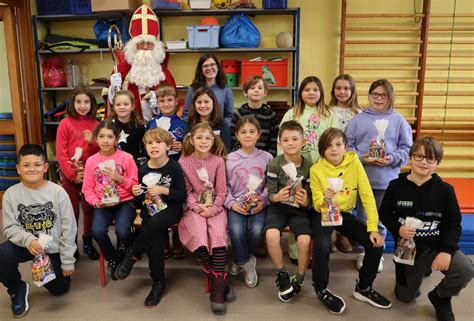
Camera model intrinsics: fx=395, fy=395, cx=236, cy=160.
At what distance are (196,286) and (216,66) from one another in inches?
72.8

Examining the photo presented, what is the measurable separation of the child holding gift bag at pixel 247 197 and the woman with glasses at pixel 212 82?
60 cm

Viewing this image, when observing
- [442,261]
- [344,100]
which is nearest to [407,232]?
[442,261]

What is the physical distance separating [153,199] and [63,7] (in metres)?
3.40

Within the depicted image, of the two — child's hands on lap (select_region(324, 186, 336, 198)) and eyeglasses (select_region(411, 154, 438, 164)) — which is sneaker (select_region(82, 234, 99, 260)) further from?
eyeglasses (select_region(411, 154, 438, 164))

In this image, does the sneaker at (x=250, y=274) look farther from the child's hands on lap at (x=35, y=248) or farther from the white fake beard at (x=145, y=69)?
the white fake beard at (x=145, y=69)

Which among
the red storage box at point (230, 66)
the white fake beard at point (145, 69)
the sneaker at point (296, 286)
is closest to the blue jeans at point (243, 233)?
the sneaker at point (296, 286)

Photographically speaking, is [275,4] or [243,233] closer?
[243,233]

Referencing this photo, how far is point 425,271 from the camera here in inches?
99.7

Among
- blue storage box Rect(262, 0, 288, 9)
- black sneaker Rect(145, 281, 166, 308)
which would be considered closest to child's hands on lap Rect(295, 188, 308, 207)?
black sneaker Rect(145, 281, 166, 308)

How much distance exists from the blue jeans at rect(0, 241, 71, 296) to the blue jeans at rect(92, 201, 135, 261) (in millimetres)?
298

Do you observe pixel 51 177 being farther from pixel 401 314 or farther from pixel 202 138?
pixel 401 314

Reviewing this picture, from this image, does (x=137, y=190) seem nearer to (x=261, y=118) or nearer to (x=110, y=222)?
(x=110, y=222)

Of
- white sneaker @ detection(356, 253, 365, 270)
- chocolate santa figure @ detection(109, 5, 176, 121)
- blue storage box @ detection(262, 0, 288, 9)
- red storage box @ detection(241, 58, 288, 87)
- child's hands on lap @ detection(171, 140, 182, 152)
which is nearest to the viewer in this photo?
white sneaker @ detection(356, 253, 365, 270)

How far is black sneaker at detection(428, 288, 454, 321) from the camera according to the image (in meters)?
2.38
